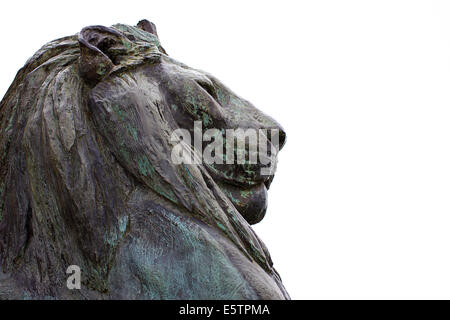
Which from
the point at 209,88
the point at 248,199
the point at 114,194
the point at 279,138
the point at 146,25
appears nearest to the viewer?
the point at 114,194

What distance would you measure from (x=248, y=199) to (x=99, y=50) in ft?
3.19

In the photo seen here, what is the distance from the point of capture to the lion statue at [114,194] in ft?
12.1

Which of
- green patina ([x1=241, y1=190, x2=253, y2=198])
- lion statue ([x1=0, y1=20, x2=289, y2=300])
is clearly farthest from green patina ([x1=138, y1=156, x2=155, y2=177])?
green patina ([x1=241, y1=190, x2=253, y2=198])

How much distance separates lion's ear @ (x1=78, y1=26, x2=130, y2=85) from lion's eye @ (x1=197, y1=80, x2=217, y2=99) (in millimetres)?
394

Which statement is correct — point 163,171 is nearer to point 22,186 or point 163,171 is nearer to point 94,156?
point 94,156

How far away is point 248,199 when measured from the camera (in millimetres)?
4172

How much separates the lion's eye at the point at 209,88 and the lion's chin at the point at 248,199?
0.46 meters

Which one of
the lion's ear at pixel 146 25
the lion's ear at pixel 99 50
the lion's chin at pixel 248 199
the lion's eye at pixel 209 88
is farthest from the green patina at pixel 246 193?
the lion's ear at pixel 146 25

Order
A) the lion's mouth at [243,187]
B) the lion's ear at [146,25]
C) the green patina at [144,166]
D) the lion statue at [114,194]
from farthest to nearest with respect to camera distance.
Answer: the lion's ear at [146,25]
the lion's mouth at [243,187]
the green patina at [144,166]
the lion statue at [114,194]

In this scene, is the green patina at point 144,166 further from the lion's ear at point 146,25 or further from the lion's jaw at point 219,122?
the lion's ear at point 146,25

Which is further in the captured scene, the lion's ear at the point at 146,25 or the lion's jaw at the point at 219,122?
the lion's ear at the point at 146,25

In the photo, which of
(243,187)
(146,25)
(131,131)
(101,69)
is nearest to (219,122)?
(243,187)

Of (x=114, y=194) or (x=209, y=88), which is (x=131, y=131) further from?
(x=209, y=88)
